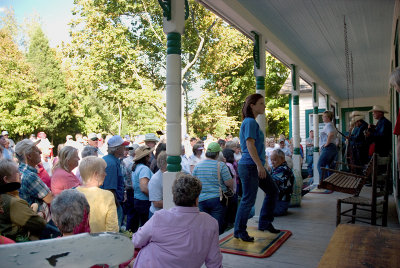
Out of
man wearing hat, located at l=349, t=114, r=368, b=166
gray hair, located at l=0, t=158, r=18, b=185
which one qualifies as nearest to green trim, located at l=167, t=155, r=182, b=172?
gray hair, located at l=0, t=158, r=18, b=185

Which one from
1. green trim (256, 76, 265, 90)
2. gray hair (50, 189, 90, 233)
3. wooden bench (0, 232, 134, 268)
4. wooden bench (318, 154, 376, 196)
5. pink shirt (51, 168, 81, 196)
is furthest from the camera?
green trim (256, 76, 265, 90)

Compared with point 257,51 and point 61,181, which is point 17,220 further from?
point 257,51

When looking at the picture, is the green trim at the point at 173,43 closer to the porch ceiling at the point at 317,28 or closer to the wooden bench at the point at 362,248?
the porch ceiling at the point at 317,28

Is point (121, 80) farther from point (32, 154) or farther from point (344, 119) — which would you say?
point (32, 154)

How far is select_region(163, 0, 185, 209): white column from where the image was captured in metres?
3.72

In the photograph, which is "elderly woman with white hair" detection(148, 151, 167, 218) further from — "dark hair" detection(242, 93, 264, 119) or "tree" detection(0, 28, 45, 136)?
"tree" detection(0, 28, 45, 136)

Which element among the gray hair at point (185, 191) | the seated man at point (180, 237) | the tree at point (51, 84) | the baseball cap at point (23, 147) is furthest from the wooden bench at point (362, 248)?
the tree at point (51, 84)

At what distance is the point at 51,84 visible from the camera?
2903 cm

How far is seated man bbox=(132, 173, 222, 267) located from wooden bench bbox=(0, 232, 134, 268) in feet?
3.01

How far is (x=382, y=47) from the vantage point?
8.25 m

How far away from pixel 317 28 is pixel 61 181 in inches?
205

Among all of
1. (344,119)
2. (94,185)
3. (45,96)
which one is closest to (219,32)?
(344,119)

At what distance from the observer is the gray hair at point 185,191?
233cm

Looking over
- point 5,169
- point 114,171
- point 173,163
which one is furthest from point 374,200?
point 5,169
